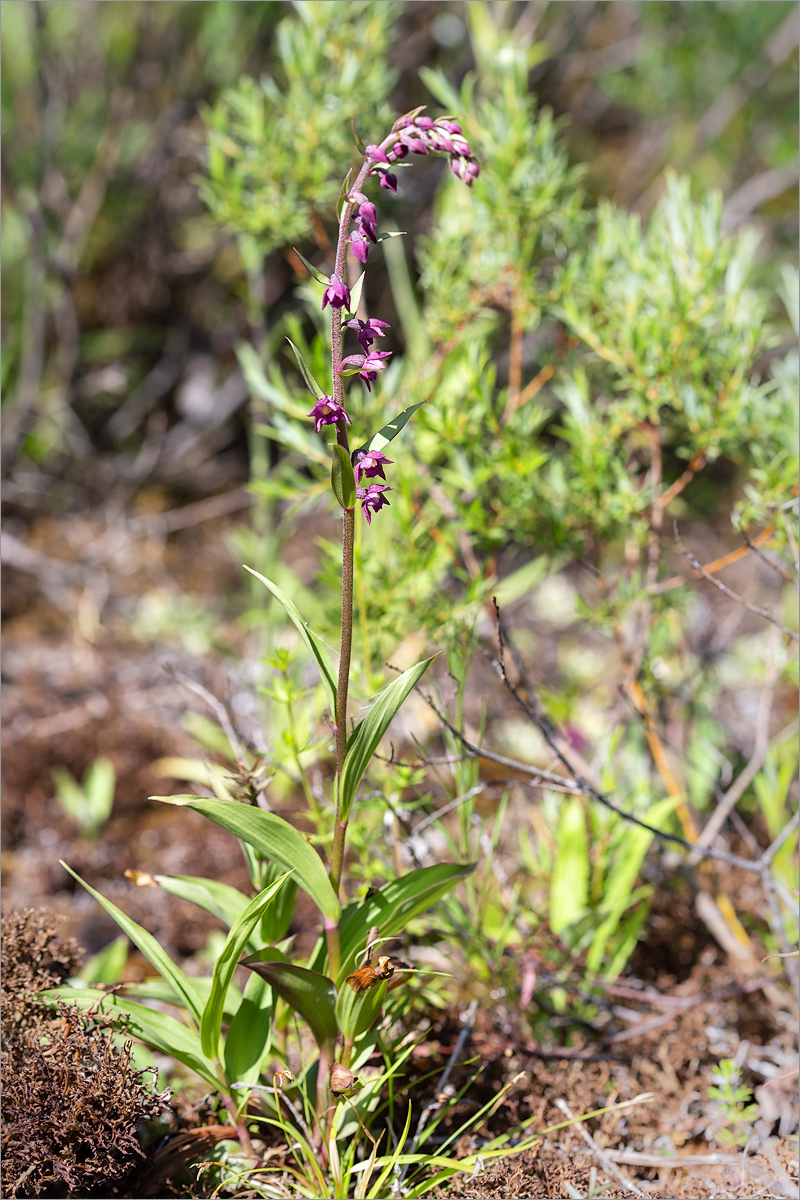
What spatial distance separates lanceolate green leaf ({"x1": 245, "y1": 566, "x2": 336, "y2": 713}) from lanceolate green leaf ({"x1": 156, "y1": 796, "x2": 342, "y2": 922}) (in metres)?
0.16

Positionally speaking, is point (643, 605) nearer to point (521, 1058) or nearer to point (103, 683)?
point (521, 1058)

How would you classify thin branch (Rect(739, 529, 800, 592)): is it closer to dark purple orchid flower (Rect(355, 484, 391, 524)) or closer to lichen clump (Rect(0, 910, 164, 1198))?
dark purple orchid flower (Rect(355, 484, 391, 524))

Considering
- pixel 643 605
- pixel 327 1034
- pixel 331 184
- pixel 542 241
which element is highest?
pixel 331 184

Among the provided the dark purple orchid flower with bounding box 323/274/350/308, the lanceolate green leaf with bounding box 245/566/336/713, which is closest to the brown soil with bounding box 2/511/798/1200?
the lanceolate green leaf with bounding box 245/566/336/713

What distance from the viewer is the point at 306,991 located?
3.65 feet

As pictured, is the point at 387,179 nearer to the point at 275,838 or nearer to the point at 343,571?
the point at 343,571

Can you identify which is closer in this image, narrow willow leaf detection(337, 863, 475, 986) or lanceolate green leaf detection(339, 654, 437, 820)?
lanceolate green leaf detection(339, 654, 437, 820)

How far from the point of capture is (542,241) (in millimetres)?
1823

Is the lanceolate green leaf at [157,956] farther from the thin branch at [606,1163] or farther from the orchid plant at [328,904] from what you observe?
the thin branch at [606,1163]

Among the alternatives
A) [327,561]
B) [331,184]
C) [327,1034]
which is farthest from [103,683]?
[327,1034]

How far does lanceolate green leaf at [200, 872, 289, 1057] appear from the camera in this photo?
41.3 inches

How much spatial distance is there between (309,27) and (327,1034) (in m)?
1.95

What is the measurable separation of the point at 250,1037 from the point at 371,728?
1.69ft

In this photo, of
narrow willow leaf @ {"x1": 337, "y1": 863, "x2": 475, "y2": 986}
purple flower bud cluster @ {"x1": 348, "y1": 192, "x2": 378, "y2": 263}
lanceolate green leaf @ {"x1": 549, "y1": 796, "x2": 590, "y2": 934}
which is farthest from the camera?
lanceolate green leaf @ {"x1": 549, "y1": 796, "x2": 590, "y2": 934}
